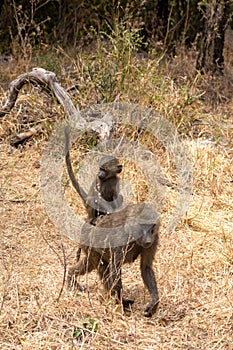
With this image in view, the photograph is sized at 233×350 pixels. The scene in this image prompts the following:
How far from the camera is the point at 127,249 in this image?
354 centimetres

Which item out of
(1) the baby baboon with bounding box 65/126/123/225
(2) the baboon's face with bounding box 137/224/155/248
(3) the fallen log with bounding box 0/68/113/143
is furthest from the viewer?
(3) the fallen log with bounding box 0/68/113/143

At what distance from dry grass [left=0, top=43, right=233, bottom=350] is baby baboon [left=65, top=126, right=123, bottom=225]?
16.3 inches

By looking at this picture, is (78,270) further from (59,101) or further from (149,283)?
(59,101)

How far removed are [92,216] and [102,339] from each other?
1.03 meters

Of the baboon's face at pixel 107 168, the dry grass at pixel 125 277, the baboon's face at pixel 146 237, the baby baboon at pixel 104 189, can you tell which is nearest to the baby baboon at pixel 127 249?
the baboon's face at pixel 146 237

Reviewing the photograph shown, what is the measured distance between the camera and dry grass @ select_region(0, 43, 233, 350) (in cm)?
344

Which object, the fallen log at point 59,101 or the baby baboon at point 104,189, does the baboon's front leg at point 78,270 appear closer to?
the baby baboon at point 104,189

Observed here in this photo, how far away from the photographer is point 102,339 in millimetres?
3391

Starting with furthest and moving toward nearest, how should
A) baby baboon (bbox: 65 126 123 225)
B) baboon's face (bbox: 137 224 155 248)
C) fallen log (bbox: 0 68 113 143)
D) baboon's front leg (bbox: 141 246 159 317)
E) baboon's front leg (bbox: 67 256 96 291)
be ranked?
1. fallen log (bbox: 0 68 113 143)
2. baby baboon (bbox: 65 126 123 225)
3. baboon's front leg (bbox: 67 256 96 291)
4. baboon's front leg (bbox: 141 246 159 317)
5. baboon's face (bbox: 137 224 155 248)

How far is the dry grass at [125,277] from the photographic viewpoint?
3.44 meters

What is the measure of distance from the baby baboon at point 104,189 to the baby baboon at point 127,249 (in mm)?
412

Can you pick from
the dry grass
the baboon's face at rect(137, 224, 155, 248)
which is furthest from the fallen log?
the baboon's face at rect(137, 224, 155, 248)

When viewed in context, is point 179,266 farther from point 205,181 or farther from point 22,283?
point 205,181

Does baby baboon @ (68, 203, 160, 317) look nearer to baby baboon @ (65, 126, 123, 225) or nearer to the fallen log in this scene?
baby baboon @ (65, 126, 123, 225)
